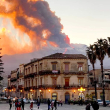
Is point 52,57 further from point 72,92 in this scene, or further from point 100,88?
point 100,88

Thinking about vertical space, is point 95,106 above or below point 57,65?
below

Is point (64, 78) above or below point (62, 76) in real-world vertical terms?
below

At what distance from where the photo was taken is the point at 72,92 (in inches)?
2741

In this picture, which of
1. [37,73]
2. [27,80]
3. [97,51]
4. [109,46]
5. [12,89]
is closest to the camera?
[109,46]

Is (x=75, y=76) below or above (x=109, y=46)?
below

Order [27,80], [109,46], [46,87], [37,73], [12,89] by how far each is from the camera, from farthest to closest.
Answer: [12,89] < [27,80] < [37,73] < [46,87] < [109,46]

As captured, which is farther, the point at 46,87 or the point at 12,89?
the point at 12,89

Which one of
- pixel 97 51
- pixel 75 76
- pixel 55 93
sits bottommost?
pixel 55 93

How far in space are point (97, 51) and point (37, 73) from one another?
94.6 feet

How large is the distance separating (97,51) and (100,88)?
22.0m

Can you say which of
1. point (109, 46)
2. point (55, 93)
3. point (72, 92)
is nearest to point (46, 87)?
point (55, 93)

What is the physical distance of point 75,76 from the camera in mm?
70125

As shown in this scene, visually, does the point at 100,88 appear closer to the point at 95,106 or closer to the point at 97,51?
the point at 97,51

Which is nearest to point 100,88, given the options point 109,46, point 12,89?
point 109,46
